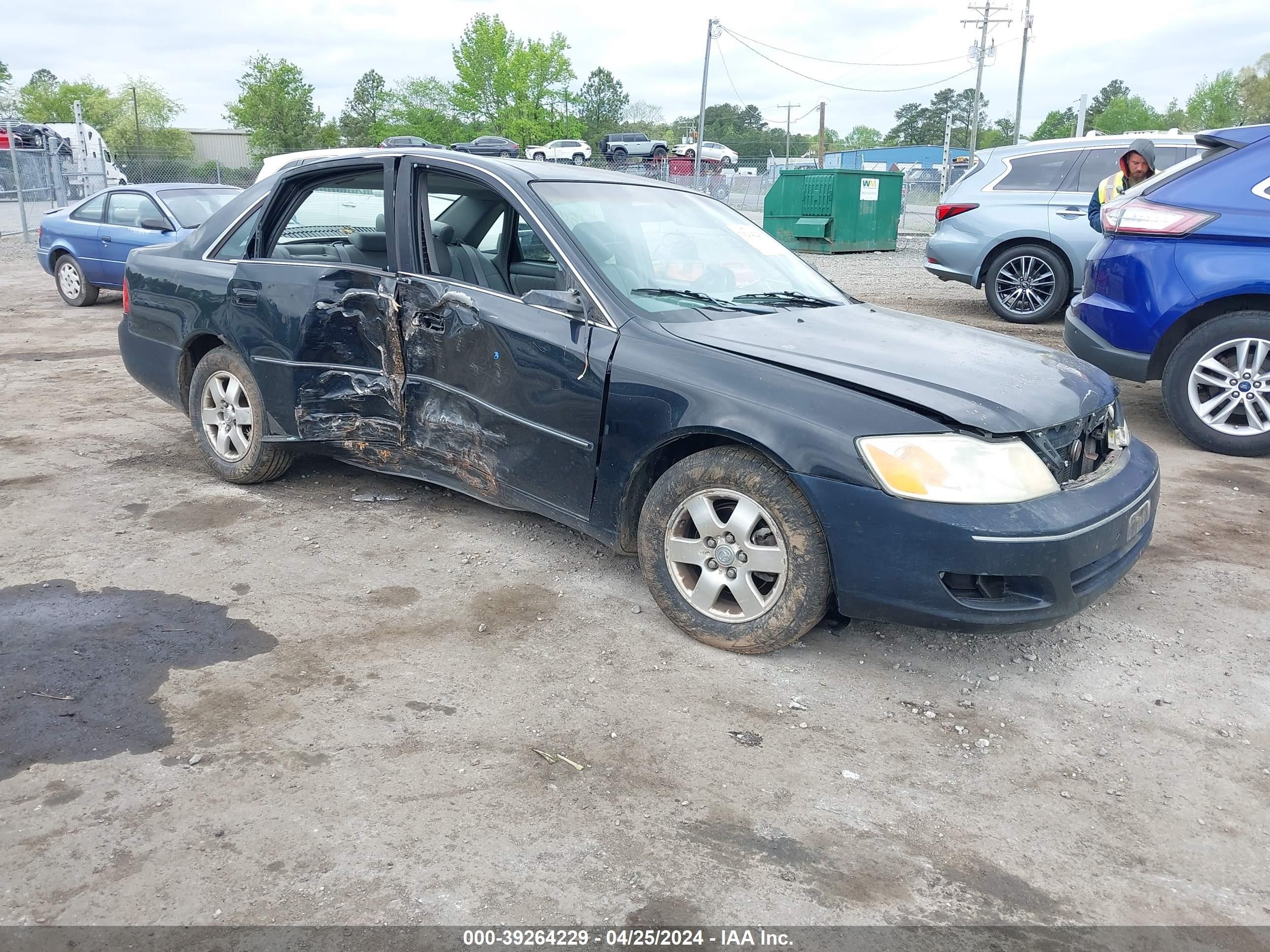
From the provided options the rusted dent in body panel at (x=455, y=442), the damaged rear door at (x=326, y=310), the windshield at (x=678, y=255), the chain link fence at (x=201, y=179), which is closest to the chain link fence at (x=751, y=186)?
the chain link fence at (x=201, y=179)

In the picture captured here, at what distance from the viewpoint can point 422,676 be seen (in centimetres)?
337

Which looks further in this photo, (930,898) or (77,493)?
(77,493)

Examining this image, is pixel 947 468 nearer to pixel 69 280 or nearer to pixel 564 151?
pixel 69 280

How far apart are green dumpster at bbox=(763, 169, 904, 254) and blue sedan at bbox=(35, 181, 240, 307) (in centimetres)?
1024

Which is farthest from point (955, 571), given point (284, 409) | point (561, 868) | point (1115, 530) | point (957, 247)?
point (957, 247)

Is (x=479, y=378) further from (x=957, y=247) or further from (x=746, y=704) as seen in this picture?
(x=957, y=247)

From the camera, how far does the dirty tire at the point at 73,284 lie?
12.4 m

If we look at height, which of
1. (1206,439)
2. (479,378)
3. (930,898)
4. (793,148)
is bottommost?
(930,898)

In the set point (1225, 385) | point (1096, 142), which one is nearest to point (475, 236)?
point (1225, 385)

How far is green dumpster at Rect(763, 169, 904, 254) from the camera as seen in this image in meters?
18.2

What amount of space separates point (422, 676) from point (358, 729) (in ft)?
1.21

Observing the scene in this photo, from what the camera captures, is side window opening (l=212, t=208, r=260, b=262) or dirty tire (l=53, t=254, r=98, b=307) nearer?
side window opening (l=212, t=208, r=260, b=262)

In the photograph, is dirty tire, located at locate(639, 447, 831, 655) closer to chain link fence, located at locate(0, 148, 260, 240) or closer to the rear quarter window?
the rear quarter window

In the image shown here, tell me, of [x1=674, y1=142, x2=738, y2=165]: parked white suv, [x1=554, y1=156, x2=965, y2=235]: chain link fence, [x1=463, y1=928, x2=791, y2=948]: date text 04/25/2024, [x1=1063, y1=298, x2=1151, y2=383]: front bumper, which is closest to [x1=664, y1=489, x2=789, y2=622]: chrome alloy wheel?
[x1=463, y1=928, x2=791, y2=948]: date text 04/25/2024
